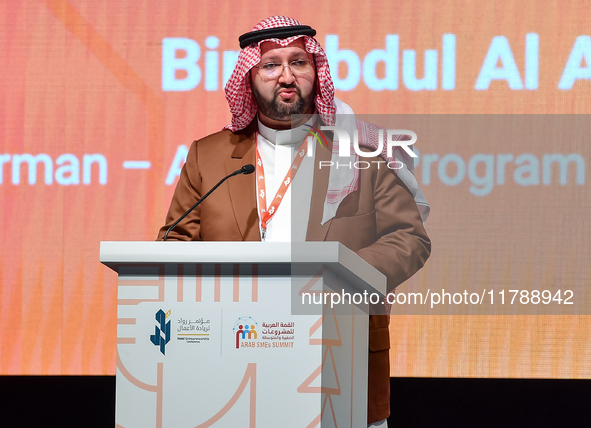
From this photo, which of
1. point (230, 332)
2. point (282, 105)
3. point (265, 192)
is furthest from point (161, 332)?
point (282, 105)

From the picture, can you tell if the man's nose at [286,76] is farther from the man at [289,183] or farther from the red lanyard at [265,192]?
the red lanyard at [265,192]

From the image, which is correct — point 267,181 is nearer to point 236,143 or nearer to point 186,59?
point 236,143

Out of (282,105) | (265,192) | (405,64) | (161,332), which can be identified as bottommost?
(161,332)

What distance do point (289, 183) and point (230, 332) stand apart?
0.92 metres

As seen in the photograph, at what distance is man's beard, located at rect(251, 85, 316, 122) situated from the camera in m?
2.36

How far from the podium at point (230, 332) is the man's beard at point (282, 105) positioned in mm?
940

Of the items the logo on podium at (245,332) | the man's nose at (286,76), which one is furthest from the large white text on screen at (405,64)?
the logo on podium at (245,332)

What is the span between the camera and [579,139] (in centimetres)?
349

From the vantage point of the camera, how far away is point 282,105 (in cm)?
237

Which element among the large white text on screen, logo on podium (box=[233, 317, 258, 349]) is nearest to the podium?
logo on podium (box=[233, 317, 258, 349])

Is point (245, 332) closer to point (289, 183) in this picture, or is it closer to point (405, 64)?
point (289, 183)

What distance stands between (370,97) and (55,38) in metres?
1.62

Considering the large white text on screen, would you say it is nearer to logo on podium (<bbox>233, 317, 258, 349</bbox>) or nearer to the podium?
the podium

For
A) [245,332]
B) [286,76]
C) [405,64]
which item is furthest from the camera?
[405,64]
